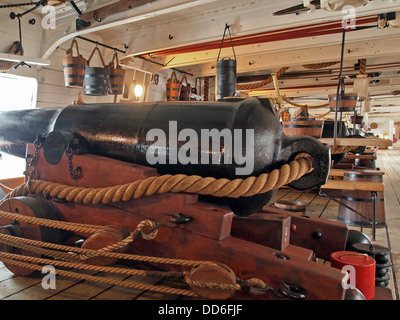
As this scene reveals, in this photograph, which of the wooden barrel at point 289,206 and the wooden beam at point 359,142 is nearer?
the wooden barrel at point 289,206

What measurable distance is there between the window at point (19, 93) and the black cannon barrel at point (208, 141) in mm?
3455

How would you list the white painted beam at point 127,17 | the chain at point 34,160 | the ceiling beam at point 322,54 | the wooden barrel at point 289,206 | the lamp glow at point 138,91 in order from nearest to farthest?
the chain at point 34,160
the wooden barrel at point 289,206
the white painted beam at point 127,17
the ceiling beam at point 322,54
the lamp glow at point 138,91

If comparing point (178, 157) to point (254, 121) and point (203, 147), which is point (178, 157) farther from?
point (254, 121)

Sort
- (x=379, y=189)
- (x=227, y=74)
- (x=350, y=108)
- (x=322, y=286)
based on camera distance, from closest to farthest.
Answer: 1. (x=322, y=286)
2. (x=379, y=189)
3. (x=350, y=108)
4. (x=227, y=74)

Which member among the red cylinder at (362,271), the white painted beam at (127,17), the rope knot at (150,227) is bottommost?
the red cylinder at (362,271)

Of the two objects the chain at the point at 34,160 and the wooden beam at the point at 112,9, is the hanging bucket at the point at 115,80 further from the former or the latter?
the chain at the point at 34,160

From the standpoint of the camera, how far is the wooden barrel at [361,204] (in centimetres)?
311

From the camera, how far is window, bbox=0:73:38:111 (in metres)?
4.62

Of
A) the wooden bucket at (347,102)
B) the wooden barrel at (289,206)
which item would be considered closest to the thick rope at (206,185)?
the wooden barrel at (289,206)

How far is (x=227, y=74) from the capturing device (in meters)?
4.35

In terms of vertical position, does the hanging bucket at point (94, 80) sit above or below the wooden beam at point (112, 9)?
below

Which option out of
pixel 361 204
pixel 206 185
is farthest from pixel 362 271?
pixel 361 204
